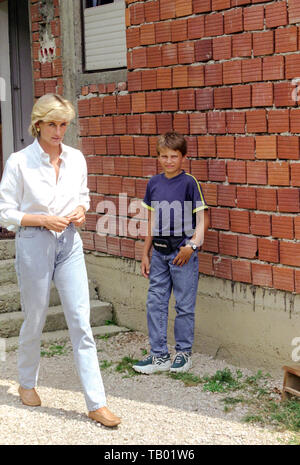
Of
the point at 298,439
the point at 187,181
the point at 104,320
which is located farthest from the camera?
the point at 104,320

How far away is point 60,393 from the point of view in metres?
5.16

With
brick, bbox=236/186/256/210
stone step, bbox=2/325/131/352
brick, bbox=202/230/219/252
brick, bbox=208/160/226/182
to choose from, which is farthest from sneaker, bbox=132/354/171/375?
brick, bbox=208/160/226/182

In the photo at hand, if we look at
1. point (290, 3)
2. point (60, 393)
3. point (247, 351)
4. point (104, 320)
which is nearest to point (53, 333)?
point (104, 320)

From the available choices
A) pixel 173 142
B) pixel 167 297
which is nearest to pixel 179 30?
pixel 173 142

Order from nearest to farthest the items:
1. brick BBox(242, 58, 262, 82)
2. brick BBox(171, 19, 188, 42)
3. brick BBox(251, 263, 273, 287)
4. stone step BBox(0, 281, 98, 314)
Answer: brick BBox(242, 58, 262, 82)
brick BBox(251, 263, 273, 287)
brick BBox(171, 19, 188, 42)
stone step BBox(0, 281, 98, 314)

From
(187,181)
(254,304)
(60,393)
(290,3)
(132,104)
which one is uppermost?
(290,3)

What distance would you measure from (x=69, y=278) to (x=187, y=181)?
1.33m

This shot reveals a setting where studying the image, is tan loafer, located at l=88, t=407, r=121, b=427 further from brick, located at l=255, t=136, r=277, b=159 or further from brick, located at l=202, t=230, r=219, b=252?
brick, located at l=255, t=136, r=277, b=159

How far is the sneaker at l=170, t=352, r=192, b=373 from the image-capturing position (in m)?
5.52

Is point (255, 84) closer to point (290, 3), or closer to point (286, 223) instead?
point (290, 3)

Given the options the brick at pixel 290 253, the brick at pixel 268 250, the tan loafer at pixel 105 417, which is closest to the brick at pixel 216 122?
the brick at pixel 268 250

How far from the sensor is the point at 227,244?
18.4 feet

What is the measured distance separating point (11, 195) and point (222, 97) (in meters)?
1.84

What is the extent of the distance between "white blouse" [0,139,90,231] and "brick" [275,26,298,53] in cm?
161
